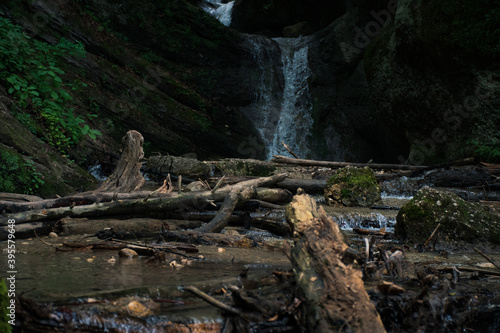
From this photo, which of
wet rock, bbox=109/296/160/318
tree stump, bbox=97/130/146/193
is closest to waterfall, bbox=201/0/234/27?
tree stump, bbox=97/130/146/193

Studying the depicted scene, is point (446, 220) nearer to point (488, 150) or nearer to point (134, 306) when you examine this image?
point (134, 306)

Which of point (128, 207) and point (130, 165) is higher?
point (130, 165)

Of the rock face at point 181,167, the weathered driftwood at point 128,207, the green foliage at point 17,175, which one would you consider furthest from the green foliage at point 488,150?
the green foliage at point 17,175

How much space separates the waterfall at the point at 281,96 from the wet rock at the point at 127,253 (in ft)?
48.2

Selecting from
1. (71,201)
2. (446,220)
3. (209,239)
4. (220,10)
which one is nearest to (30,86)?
(71,201)

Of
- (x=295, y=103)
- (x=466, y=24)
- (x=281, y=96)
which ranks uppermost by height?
(x=466, y=24)

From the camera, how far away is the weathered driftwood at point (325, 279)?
191 centimetres

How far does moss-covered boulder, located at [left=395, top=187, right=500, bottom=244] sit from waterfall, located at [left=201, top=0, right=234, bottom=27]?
803 inches

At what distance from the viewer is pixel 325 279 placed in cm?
220

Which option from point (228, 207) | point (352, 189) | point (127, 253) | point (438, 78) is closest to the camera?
point (127, 253)

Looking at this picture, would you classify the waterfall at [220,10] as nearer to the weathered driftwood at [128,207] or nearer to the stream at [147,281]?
the weathered driftwood at [128,207]

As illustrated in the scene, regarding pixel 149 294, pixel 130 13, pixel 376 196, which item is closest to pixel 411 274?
pixel 149 294

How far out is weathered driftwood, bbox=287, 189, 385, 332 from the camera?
1905 mm

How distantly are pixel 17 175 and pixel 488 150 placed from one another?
435 inches
